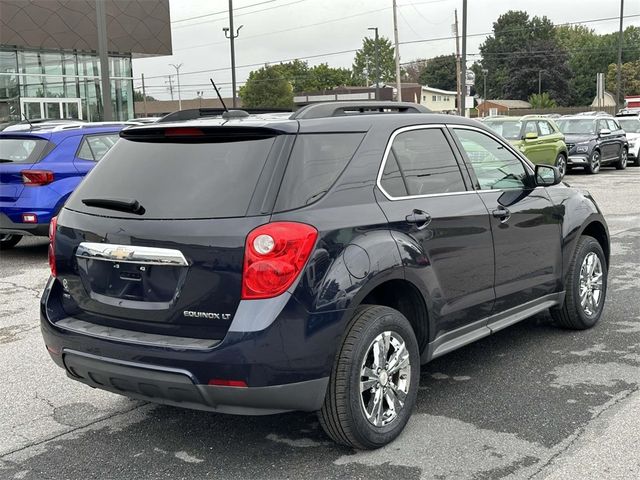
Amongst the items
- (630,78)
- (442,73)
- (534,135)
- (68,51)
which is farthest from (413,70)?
(534,135)

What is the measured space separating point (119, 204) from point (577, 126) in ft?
67.8

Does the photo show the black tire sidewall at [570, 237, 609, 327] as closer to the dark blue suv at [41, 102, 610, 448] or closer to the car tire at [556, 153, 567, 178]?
the dark blue suv at [41, 102, 610, 448]

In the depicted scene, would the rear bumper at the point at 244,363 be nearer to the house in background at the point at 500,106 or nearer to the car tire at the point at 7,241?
the car tire at the point at 7,241

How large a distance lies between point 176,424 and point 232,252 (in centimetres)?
137

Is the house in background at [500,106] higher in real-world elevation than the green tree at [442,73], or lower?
lower

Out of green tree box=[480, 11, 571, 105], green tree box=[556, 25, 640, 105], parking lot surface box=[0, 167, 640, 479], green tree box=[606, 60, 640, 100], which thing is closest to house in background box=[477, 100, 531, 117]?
green tree box=[480, 11, 571, 105]

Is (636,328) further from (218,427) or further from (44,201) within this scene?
(44,201)

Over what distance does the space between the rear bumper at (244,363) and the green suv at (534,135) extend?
49.8 feet

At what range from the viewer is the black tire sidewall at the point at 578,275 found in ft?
18.1

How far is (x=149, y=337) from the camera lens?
138 inches

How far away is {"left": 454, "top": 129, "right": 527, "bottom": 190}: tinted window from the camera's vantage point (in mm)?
4738

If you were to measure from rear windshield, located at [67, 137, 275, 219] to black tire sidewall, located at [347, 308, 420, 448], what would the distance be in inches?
34.1

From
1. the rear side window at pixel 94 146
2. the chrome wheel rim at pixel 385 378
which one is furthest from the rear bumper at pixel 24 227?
the chrome wheel rim at pixel 385 378

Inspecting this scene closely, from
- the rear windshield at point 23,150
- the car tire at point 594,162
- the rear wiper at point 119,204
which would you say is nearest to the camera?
the rear wiper at point 119,204
